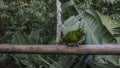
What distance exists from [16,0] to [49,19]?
2.87ft

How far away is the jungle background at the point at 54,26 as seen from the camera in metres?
2.93

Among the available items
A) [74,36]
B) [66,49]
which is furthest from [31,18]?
[66,49]

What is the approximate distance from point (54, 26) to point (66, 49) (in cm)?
208

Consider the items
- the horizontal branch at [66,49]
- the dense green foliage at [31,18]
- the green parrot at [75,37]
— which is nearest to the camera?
the horizontal branch at [66,49]

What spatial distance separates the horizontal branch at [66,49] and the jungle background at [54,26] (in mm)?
716

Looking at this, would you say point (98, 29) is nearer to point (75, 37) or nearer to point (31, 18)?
point (75, 37)

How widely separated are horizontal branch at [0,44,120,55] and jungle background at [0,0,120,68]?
2.35ft

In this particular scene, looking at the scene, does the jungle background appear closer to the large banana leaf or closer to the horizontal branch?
the large banana leaf

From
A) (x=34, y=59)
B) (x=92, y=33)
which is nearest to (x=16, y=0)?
(x=34, y=59)

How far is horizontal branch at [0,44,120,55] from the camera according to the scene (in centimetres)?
192

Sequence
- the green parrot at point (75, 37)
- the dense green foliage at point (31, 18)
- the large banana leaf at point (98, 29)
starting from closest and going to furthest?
the green parrot at point (75, 37)
the large banana leaf at point (98, 29)
the dense green foliage at point (31, 18)

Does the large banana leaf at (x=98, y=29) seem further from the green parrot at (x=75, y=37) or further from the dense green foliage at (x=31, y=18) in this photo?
the dense green foliage at (x=31, y=18)

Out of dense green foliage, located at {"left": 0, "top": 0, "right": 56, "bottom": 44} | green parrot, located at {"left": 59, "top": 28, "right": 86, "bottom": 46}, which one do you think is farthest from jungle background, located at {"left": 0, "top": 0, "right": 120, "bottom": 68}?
green parrot, located at {"left": 59, "top": 28, "right": 86, "bottom": 46}

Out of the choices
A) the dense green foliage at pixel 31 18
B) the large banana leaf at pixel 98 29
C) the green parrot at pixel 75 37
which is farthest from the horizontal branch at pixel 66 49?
the dense green foliage at pixel 31 18
